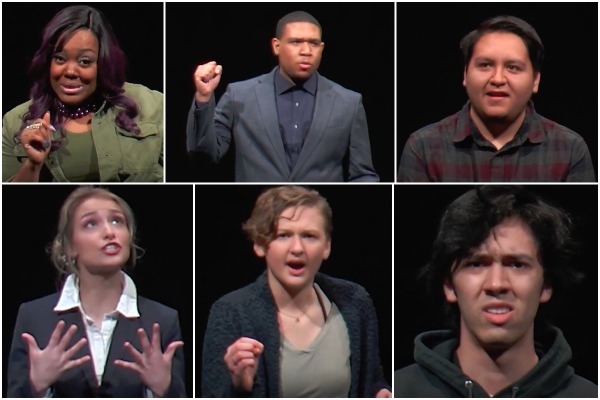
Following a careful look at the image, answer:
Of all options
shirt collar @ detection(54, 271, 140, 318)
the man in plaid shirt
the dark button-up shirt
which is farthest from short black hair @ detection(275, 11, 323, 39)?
shirt collar @ detection(54, 271, 140, 318)

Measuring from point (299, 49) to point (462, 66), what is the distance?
21.5 inches

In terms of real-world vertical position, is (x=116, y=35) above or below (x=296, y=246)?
above

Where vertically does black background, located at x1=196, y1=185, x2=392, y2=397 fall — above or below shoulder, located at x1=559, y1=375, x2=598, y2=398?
above

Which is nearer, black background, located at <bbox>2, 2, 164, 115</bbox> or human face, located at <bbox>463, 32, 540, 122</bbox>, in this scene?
human face, located at <bbox>463, 32, 540, 122</bbox>

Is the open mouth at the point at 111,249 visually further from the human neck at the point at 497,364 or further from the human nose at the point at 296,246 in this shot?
Result: the human neck at the point at 497,364

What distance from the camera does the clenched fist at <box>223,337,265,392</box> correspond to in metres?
4.05

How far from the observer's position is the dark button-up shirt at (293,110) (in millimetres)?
4125

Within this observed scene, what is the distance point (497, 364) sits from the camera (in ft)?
13.5

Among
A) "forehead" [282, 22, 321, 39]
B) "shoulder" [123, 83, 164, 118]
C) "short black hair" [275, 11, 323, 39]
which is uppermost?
"short black hair" [275, 11, 323, 39]

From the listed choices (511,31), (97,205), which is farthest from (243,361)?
(511,31)

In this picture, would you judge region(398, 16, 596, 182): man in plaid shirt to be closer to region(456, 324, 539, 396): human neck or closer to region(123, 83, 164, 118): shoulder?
region(456, 324, 539, 396): human neck

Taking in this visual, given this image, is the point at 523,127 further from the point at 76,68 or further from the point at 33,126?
the point at 33,126

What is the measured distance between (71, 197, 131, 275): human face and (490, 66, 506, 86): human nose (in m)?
1.31

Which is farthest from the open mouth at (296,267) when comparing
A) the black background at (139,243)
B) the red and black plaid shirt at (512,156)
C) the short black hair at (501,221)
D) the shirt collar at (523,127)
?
the shirt collar at (523,127)
